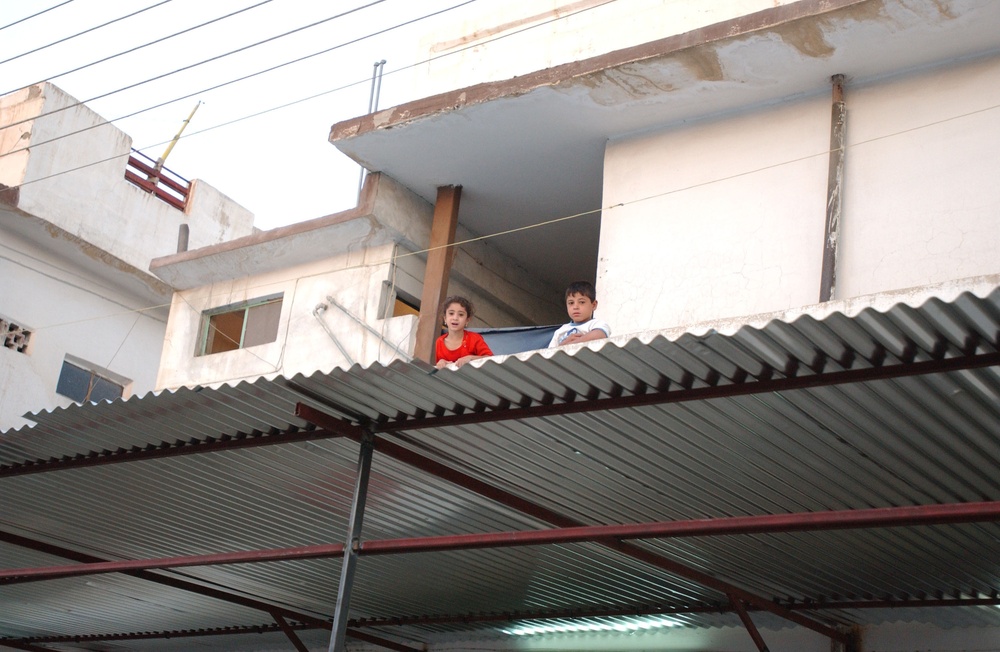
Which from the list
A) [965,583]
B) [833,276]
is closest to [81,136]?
[833,276]

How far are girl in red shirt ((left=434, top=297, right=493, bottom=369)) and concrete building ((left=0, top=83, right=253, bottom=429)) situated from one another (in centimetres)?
912

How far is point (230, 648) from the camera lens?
1413 centimetres

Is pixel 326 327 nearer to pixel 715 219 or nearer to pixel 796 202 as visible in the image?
pixel 715 219

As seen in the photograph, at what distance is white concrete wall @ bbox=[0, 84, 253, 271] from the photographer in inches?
722

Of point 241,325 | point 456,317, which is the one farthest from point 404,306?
point 456,317

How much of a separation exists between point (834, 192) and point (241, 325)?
7469 millimetres

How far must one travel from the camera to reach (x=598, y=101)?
11.0 metres

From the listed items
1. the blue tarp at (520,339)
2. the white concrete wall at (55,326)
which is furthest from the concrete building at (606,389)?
the white concrete wall at (55,326)

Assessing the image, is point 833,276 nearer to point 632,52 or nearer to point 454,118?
point 632,52

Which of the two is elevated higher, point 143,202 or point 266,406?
point 143,202

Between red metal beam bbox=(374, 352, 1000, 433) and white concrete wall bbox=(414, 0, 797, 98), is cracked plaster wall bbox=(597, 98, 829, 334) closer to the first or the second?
white concrete wall bbox=(414, 0, 797, 98)

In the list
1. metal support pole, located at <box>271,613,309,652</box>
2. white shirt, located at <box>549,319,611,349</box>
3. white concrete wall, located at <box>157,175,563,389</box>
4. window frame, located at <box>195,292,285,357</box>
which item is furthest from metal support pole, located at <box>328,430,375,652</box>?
window frame, located at <box>195,292,285,357</box>

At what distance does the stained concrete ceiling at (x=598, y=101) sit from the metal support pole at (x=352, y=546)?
16.2 ft

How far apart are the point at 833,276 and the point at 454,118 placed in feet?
12.9
